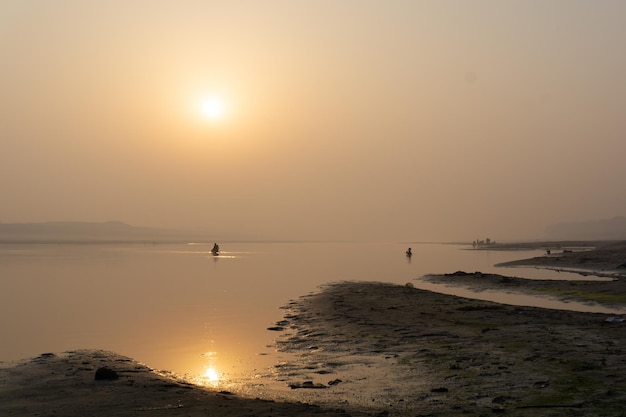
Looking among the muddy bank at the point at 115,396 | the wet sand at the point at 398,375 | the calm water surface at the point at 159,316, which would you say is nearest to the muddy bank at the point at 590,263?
the calm water surface at the point at 159,316

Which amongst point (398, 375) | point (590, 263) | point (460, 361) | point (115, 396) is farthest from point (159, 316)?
point (590, 263)

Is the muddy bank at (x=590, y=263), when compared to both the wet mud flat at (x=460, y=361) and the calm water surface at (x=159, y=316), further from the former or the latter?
the wet mud flat at (x=460, y=361)

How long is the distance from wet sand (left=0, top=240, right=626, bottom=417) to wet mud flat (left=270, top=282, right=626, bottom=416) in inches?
1.2

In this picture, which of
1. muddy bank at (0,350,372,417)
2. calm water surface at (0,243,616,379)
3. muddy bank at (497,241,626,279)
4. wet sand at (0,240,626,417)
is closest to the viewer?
muddy bank at (0,350,372,417)

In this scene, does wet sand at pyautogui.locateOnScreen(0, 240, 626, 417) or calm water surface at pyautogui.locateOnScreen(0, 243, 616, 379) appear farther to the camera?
calm water surface at pyautogui.locateOnScreen(0, 243, 616, 379)

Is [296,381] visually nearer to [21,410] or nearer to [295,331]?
[21,410]

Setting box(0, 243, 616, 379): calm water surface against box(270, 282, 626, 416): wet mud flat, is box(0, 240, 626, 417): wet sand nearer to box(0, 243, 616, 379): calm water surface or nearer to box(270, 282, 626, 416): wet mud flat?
box(270, 282, 626, 416): wet mud flat

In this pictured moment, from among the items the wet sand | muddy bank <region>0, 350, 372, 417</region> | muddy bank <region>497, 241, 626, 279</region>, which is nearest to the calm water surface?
the wet sand

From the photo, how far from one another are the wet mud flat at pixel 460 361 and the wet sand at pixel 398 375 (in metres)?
0.03

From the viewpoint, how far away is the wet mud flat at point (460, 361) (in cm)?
1202

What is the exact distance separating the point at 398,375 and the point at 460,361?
2.08 m

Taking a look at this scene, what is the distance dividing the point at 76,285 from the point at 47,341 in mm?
22851

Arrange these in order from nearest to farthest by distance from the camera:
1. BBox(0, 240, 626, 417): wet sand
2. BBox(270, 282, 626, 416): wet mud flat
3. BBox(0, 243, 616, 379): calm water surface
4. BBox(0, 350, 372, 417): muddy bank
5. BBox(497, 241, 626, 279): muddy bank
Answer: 1. BBox(0, 350, 372, 417): muddy bank
2. BBox(0, 240, 626, 417): wet sand
3. BBox(270, 282, 626, 416): wet mud flat
4. BBox(0, 243, 616, 379): calm water surface
5. BBox(497, 241, 626, 279): muddy bank

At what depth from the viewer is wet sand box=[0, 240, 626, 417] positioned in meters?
11.8
